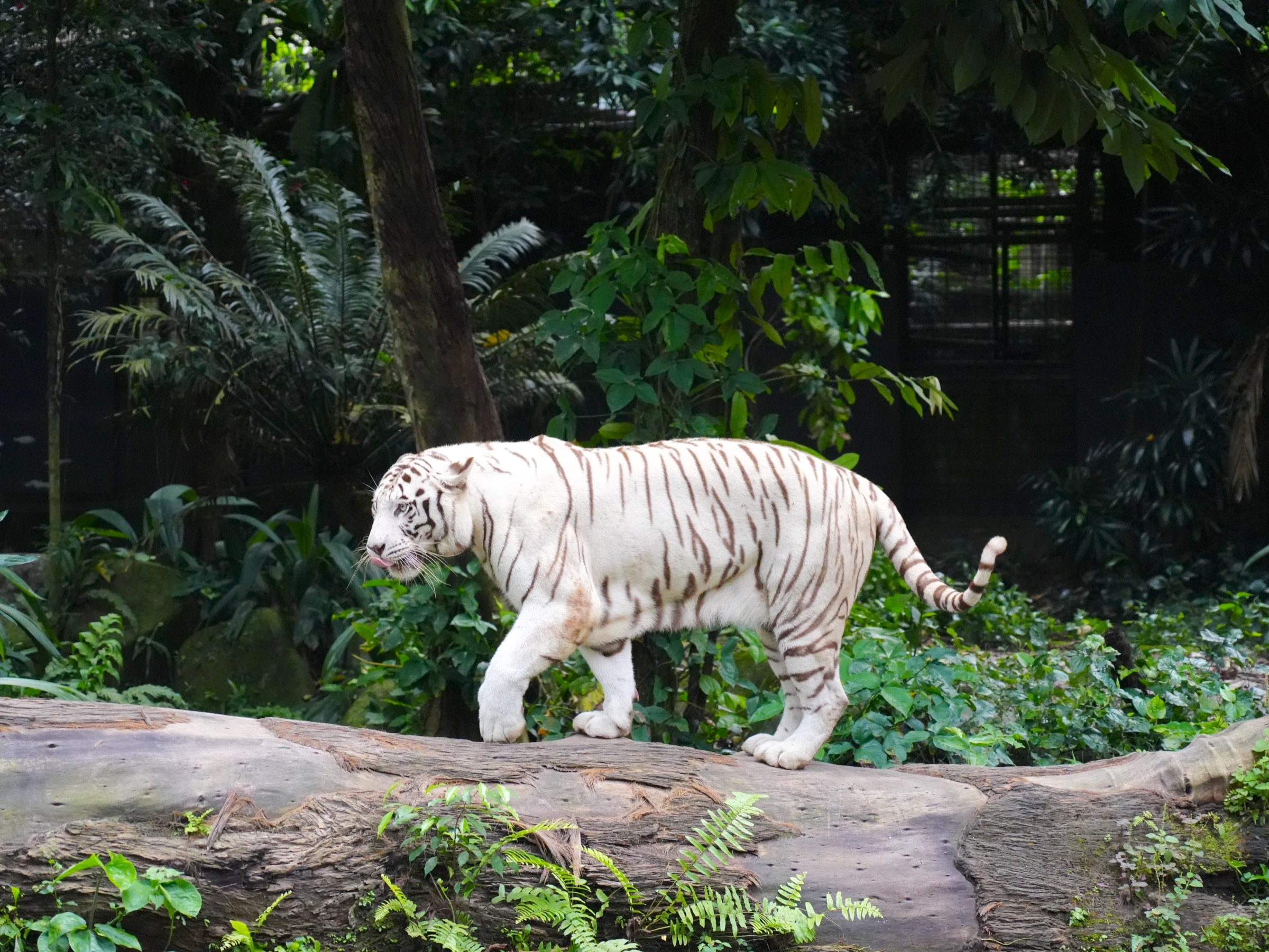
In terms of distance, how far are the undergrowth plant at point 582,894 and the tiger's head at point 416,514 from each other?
0.68 meters

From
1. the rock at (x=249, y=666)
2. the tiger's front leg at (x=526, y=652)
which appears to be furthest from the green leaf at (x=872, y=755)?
the rock at (x=249, y=666)

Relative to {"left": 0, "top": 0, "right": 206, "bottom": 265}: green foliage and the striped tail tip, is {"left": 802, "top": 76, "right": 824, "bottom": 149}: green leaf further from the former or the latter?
{"left": 0, "top": 0, "right": 206, "bottom": 265}: green foliage

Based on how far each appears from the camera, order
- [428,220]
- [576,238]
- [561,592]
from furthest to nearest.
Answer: [576,238] < [428,220] < [561,592]

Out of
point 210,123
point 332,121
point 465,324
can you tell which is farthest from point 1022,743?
point 332,121

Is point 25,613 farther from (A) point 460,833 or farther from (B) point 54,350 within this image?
(A) point 460,833

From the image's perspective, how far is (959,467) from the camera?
11.3m

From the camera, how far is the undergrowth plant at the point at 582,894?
118 inches

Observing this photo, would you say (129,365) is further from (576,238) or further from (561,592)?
(561,592)

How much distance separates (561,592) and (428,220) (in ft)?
5.40

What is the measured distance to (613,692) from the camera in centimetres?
367

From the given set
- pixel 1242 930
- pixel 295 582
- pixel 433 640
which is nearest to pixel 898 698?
pixel 1242 930

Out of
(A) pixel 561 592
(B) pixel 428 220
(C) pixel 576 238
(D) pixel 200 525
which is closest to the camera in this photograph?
(A) pixel 561 592

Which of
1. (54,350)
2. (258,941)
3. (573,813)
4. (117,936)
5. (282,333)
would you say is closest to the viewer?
(117,936)

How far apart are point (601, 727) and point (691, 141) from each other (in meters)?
2.22
